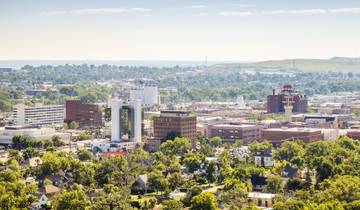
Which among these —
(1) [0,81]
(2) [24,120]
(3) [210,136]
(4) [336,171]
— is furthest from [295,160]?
(1) [0,81]

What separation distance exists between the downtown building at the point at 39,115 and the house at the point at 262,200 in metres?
41.8

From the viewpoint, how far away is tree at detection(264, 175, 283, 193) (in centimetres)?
3775

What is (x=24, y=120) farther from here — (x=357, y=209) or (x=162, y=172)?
(x=357, y=209)

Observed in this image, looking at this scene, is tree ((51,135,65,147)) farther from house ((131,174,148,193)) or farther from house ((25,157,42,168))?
house ((131,174,148,193))

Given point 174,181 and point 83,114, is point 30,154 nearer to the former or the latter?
point 174,181

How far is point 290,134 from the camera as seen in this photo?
203ft

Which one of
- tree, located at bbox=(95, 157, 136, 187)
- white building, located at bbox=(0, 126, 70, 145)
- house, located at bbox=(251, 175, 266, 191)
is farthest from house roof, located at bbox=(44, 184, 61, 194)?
white building, located at bbox=(0, 126, 70, 145)

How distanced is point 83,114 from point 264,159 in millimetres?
29794

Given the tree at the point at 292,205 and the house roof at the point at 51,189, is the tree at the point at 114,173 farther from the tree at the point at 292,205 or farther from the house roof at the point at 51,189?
the tree at the point at 292,205

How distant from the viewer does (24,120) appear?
3024 inches

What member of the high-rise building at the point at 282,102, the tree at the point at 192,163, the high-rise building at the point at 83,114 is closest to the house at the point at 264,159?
the tree at the point at 192,163

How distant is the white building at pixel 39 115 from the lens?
252ft

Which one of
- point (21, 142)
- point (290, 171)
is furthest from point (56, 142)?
point (290, 171)

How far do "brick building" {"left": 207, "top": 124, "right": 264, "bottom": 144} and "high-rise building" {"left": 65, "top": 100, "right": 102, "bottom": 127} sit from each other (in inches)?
489
